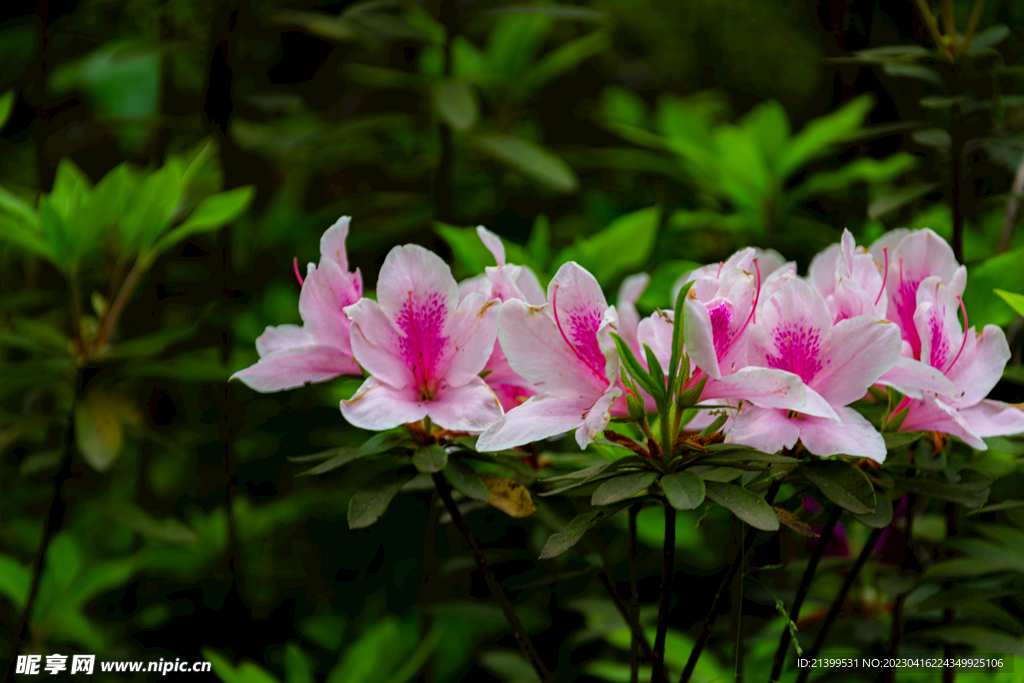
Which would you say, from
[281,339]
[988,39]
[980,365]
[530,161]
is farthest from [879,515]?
[530,161]

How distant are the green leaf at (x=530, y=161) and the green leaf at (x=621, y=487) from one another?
748mm

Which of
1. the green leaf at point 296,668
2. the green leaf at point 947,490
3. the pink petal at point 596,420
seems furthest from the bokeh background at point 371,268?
the pink petal at point 596,420

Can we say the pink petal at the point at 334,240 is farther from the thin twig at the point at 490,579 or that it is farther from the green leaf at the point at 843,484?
the green leaf at the point at 843,484

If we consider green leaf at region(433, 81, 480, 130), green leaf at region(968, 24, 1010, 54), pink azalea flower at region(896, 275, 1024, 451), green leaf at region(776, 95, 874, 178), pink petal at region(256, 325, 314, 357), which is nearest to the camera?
pink azalea flower at region(896, 275, 1024, 451)

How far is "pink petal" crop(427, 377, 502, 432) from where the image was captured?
1.82 ft

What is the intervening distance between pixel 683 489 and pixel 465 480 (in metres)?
0.17

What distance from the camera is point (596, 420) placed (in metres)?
0.50

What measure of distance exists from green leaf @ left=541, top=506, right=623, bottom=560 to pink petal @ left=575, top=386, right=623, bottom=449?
59 millimetres

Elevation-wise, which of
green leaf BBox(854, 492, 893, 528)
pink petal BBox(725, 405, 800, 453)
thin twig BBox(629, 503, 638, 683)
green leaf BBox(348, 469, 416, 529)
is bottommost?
thin twig BBox(629, 503, 638, 683)

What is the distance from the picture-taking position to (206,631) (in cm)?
124

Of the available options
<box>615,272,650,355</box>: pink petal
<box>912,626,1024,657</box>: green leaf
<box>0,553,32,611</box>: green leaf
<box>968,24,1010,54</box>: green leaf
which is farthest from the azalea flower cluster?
<box>0,553,32,611</box>: green leaf

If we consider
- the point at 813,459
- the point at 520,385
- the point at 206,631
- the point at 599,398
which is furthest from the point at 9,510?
the point at 813,459

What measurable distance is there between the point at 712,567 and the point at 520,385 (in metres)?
0.68

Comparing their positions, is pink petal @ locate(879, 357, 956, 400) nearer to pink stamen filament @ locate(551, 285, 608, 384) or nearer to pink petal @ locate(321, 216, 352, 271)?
pink stamen filament @ locate(551, 285, 608, 384)
